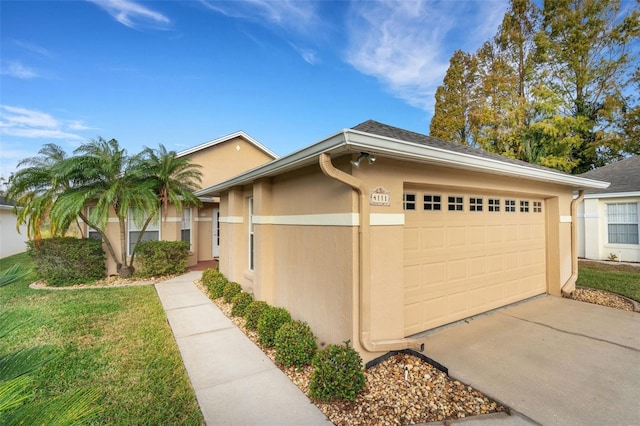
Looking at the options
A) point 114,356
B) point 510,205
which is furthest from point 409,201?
point 114,356

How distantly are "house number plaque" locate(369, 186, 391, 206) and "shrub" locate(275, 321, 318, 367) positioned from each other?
2195 millimetres

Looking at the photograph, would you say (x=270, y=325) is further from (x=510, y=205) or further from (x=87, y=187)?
(x=87, y=187)

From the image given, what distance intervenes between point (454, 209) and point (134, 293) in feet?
27.3

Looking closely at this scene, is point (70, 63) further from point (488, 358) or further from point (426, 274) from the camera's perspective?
point (488, 358)

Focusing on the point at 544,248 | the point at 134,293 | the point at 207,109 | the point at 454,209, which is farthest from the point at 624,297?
the point at 207,109

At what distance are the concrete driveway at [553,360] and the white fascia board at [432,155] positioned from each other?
110 inches

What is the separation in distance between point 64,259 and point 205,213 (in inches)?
209

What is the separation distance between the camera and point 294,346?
4.16 meters

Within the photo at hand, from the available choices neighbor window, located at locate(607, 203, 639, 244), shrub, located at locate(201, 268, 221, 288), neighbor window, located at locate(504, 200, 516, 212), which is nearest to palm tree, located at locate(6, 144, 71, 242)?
shrub, located at locate(201, 268, 221, 288)

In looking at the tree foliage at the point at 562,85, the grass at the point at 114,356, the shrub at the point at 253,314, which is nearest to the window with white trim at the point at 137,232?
the grass at the point at 114,356

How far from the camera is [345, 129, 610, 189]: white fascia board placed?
333 centimetres

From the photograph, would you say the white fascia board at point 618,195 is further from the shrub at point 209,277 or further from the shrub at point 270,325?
the shrub at point 209,277

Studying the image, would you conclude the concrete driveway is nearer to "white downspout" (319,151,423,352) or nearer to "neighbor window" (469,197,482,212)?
"white downspout" (319,151,423,352)

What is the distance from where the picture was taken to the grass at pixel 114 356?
329cm
